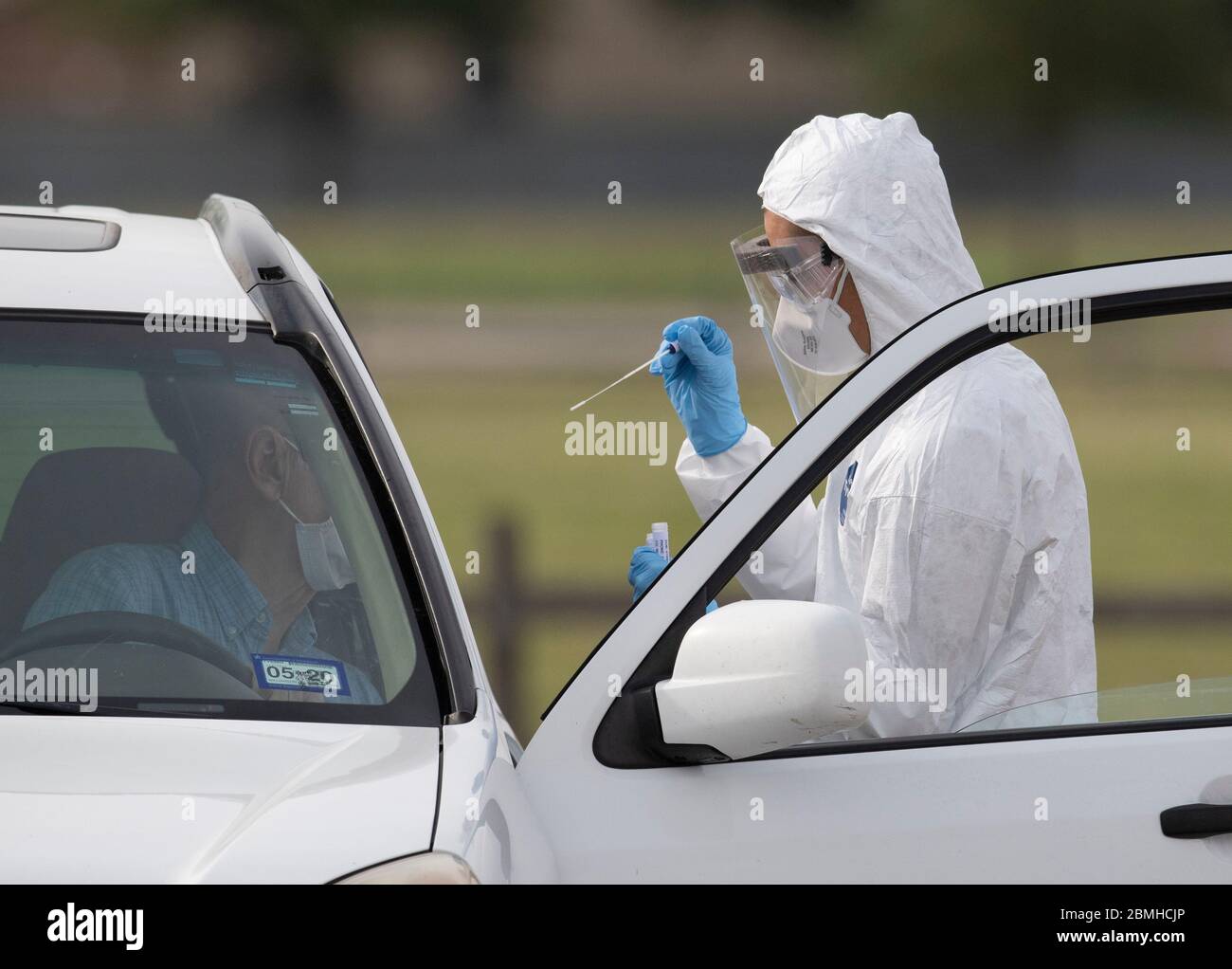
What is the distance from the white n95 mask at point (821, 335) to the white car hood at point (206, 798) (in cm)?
121

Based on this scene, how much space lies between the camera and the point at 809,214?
273cm

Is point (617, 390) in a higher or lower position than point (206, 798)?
higher

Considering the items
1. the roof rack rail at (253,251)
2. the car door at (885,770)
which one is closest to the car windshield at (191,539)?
the roof rack rail at (253,251)

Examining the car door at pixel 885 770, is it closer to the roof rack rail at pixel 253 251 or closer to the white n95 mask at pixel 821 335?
the white n95 mask at pixel 821 335

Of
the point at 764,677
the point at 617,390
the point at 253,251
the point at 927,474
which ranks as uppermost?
the point at 617,390

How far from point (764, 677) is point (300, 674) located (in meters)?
0.64

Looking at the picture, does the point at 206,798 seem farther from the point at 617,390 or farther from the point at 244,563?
the point at 617,390

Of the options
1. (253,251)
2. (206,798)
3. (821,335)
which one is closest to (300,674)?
(206,798)

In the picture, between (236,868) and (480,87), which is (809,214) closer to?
(236,868)

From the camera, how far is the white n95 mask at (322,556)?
228 cm

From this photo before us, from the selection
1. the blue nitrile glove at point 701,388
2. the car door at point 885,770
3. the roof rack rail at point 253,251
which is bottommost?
the car door at point 885,770

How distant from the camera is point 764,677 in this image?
1.89 m

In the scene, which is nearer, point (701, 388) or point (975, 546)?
point (975, 546)

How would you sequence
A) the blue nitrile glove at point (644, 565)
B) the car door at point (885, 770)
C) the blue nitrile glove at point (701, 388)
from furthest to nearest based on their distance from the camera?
the blue nitrile glove at point (701, 388)
the blue nitrile glove at point (644, 565)
the car door at point (885, 770)
